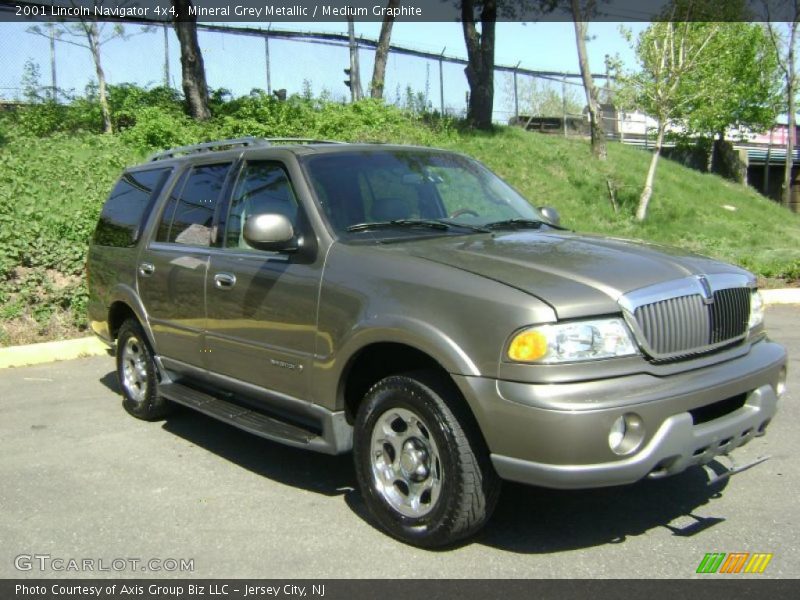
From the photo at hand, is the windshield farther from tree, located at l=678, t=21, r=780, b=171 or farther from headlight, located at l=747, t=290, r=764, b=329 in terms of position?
tree, located at l=678, t=21, r=780, b=171

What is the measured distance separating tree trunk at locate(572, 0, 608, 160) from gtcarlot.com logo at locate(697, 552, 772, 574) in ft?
58.2

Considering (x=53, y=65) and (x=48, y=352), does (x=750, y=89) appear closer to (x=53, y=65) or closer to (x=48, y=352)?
(x=53, y=65)

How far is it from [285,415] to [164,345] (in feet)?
4.80

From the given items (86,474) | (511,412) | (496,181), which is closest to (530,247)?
(511,412)

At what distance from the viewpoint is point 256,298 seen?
459 centimetres

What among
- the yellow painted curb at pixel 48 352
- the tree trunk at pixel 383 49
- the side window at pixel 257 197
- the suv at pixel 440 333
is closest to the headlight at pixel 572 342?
A: the suv at pixel 440 333

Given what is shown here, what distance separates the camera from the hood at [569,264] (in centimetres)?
343

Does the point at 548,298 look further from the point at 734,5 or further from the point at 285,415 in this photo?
the point at 734,5

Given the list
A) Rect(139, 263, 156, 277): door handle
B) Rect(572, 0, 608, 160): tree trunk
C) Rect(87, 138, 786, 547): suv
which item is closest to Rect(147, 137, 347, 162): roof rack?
Rect(87, 138, 786, 547): suv

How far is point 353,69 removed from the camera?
19016 millimetres

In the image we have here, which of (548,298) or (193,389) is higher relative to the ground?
(548,298)

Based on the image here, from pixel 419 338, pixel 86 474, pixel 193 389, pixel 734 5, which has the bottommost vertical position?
pixel 86 474

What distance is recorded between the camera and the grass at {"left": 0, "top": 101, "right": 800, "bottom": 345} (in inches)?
356

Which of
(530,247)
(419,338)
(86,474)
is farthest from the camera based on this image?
(86,474)
